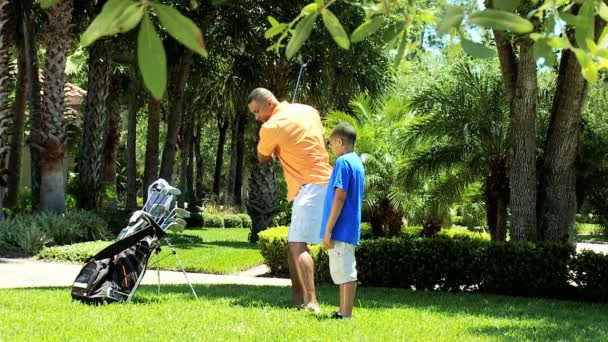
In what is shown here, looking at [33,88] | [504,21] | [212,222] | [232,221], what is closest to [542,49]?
[504,21]

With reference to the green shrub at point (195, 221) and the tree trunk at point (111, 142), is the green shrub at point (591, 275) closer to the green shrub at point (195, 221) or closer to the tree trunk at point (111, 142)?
the green shrub at point (195, 221)

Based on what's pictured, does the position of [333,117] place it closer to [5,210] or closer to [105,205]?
[5,210]

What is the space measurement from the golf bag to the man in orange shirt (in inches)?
56.1

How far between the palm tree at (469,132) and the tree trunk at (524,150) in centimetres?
181

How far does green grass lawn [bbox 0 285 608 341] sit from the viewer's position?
19.4ft

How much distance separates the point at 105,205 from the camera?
26.2 m

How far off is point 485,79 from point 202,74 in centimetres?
1113

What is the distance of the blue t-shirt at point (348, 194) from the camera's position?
6285 millimetres

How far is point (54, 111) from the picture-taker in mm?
16438

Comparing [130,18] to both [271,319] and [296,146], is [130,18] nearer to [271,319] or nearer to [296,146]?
[271,319]

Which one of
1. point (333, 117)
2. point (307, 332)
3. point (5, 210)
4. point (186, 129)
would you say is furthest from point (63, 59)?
point (186, 129)

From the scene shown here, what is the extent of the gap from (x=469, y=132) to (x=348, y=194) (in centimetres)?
766

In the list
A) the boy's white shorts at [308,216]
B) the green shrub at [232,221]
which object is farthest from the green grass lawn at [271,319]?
the green shrub at [232,221]

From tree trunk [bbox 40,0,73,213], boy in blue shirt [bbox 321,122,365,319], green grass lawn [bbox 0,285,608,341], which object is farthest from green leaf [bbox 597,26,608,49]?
tree trunk [bbox 40,0,73,213]
